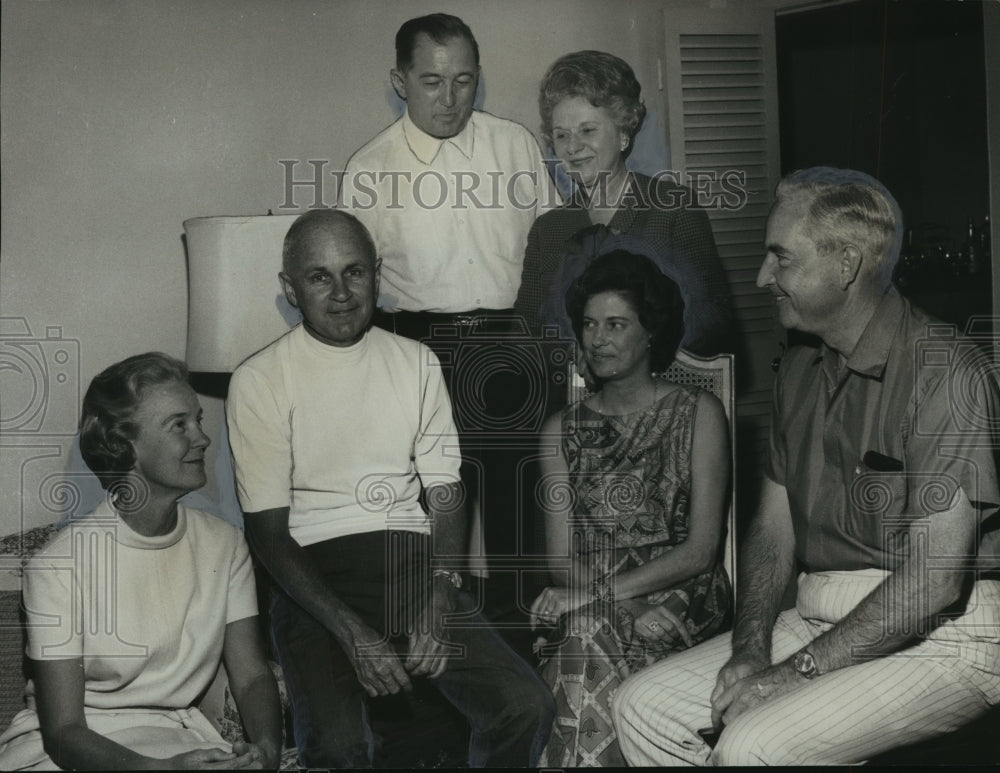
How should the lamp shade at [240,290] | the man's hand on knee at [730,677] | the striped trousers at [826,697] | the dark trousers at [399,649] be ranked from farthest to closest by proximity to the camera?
the lamp shade at [240,290] → the dark trousers at [399,649] → the man's hand on knee at [730,677] → the striped trousers at [826,697]

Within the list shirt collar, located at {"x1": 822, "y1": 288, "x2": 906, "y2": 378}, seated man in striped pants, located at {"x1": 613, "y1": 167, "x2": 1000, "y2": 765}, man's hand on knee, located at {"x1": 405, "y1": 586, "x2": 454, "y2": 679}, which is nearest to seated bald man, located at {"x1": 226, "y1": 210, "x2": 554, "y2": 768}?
man's hand on knee, located at {"x1": 405, "y1": 586, "x2": 454, "y2": 679}

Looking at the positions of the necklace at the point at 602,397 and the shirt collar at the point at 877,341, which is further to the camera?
the necklace at the point at 602,397

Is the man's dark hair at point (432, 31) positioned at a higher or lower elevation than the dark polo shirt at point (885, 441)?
higher

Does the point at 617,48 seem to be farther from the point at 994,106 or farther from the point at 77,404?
the point at 77,404

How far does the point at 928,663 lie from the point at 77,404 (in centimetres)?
247

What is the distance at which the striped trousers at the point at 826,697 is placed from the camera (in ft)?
9.18

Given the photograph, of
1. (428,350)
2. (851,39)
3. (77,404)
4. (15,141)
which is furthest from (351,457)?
(851,39)

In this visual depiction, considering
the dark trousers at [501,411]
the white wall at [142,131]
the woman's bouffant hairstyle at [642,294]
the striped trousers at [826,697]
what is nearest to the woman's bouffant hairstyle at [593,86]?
the white wall at [142,131]

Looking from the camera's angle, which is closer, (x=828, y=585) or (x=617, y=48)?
(x=828, y=585)

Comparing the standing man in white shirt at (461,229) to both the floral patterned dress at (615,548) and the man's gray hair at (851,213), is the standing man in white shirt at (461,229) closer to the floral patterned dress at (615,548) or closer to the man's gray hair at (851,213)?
the floral patterned dress at (615,548)

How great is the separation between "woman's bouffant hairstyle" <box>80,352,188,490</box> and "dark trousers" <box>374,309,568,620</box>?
0.66 m

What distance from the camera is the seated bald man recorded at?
10.2ft

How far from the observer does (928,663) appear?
9.47 ft

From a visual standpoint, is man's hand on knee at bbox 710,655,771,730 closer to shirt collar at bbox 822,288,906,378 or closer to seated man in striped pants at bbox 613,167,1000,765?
seated man in striped pants at bbox 613,167,1000,765
